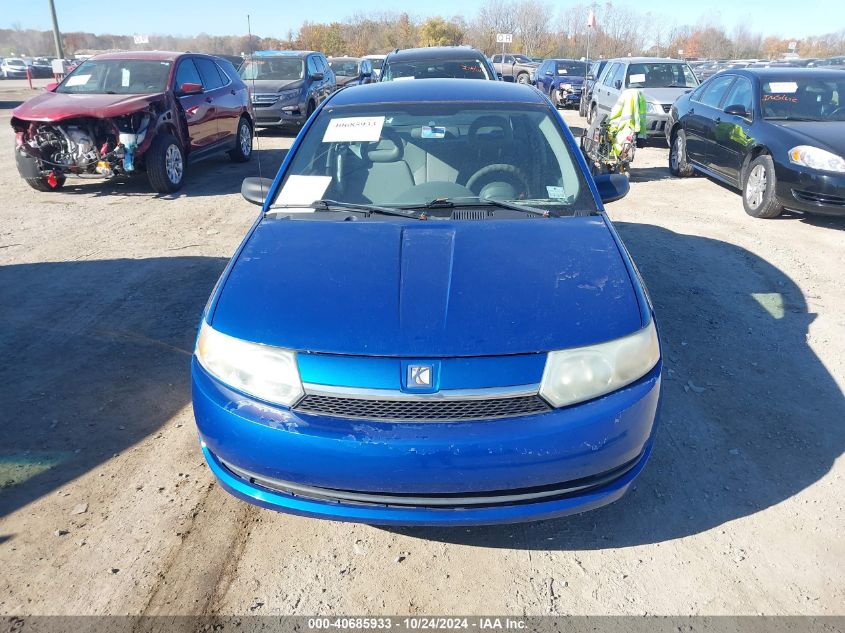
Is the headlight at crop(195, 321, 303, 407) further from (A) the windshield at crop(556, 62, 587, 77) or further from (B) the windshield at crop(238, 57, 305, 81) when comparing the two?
(A) the windshield at crop(556, 62, 587, 77)

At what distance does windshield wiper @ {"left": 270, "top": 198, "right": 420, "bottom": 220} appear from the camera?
122 inches

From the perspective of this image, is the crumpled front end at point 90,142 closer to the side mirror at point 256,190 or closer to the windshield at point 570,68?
the side mirror at point 256,190

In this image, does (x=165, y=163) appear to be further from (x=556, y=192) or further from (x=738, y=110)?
(x=738, y=110)

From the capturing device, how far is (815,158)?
21.6ft

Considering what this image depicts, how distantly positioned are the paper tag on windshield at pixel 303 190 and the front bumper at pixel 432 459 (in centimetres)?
127

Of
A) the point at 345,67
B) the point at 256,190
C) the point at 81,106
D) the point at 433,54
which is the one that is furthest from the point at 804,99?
the point at 345,67

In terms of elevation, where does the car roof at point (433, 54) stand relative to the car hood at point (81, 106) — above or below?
above

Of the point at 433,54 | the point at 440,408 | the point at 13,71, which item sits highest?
the point at 433,54

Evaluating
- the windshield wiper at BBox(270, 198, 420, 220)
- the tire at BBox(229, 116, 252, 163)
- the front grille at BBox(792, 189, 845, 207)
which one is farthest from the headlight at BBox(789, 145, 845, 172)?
the tire at BBox(229, 116, 252, 163)

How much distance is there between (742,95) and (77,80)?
8919 mm

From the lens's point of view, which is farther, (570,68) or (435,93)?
(570,68)

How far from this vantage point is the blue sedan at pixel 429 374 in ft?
6.80

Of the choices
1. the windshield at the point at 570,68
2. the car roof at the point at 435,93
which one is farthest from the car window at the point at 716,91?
the windshield at the point at 570,68

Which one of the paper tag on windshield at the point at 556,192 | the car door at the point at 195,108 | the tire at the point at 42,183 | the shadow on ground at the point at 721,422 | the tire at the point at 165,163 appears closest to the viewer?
the shadow on ground at the point at 721,422
